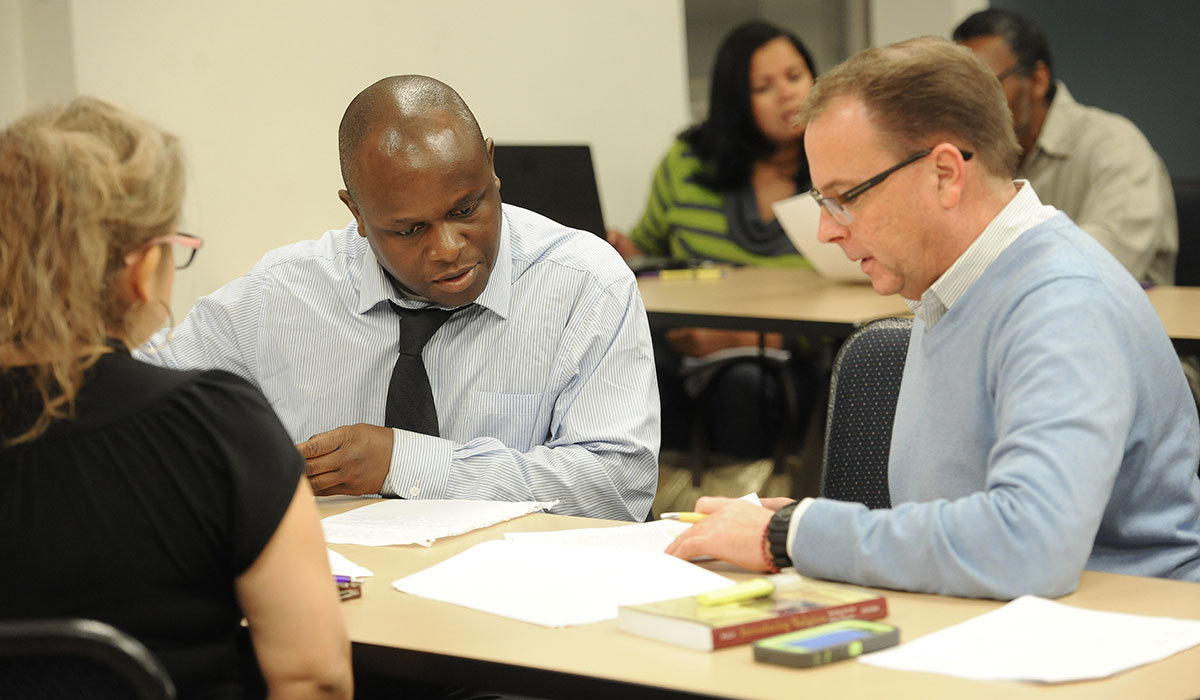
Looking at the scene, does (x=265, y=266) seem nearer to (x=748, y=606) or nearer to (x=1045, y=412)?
(x=748, y=606)

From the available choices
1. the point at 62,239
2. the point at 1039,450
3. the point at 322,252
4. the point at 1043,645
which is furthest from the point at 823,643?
the point at 322,252

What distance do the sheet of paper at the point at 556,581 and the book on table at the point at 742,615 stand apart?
74 mm

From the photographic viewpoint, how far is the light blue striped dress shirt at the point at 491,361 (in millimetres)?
2027

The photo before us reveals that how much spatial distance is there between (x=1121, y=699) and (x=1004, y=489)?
29 centimetres

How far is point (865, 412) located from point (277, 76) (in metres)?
2.12

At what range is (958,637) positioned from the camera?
4.04ft

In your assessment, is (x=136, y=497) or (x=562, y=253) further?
(x=562, y=253)

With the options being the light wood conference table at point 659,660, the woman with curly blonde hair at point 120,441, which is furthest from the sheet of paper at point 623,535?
the woman with curly blonde hair at point 120,441

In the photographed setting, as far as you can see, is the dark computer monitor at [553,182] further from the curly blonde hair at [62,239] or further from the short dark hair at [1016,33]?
the curly blonde hair at [62,239]

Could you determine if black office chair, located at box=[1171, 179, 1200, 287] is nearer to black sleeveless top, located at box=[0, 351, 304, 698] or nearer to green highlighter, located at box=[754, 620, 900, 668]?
green highlighter, located at box=[754, 620, 900, 668]

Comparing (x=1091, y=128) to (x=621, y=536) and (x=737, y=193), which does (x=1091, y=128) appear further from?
(x=621, y=536)

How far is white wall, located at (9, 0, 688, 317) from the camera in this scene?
315 cm

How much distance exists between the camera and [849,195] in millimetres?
1636

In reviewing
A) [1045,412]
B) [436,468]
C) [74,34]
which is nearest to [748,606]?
[1045,412]
